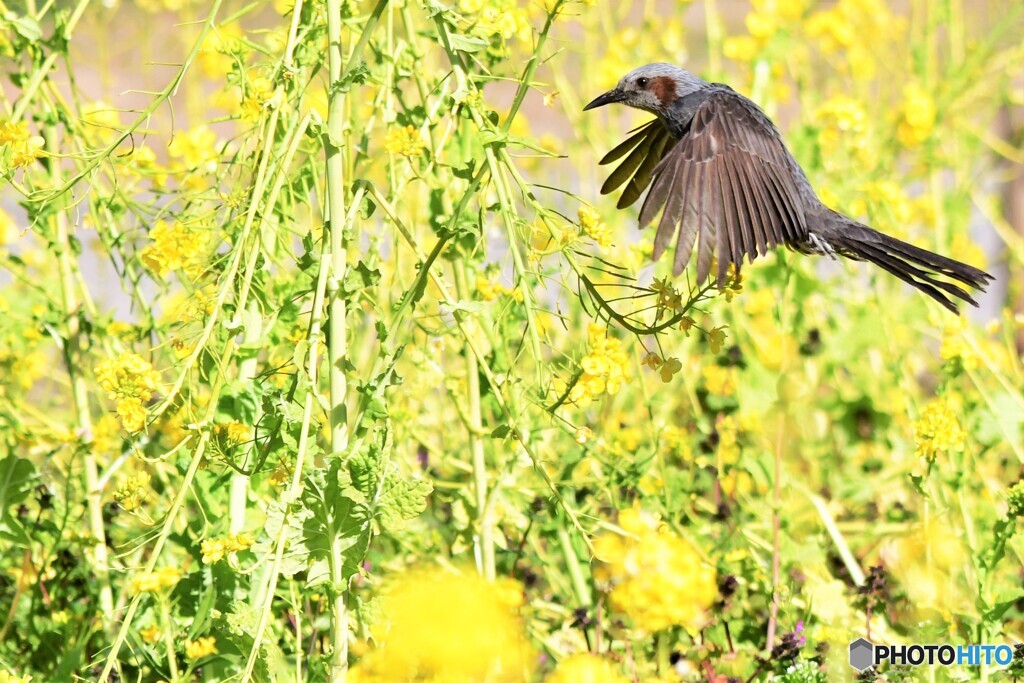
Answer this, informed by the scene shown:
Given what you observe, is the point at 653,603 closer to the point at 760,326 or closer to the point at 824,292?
the point at 824,292

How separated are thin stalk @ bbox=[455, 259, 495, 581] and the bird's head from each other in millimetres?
873

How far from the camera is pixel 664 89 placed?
2.98 m

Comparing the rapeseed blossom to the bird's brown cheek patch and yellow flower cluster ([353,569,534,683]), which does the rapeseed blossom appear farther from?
the bird's brown cheek patch

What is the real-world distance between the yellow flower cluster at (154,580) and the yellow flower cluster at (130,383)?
0.74ft

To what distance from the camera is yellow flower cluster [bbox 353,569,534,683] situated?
1.44 m

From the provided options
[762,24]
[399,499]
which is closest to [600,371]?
[399,499]

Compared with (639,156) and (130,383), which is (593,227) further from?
(639,156)

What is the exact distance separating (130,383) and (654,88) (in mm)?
1722

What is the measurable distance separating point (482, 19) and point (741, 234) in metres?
0.64

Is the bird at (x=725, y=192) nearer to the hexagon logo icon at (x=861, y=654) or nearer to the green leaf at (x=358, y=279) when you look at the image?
the green leaf at (x=358, y=279)

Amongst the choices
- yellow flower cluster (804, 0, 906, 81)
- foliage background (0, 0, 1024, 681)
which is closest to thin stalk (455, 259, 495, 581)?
foliage background (0, 0, 1024, 681)

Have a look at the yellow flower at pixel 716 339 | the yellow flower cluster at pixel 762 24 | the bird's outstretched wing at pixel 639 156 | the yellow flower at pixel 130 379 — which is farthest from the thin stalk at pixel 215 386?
the yellow flower cluster at pixel 762 24

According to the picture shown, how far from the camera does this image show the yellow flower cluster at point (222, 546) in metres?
1.84

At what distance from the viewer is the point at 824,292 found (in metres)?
3.65
